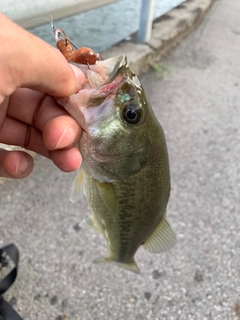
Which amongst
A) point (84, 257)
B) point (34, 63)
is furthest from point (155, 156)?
point (84, 257)

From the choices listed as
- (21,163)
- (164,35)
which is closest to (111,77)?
(21,163)

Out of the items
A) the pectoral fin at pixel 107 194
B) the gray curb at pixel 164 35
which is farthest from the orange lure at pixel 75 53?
the gray curb at pixel 164 35

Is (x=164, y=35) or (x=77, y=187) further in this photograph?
(x=164, y=35)

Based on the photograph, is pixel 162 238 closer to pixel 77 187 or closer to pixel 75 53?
pixel 77 187

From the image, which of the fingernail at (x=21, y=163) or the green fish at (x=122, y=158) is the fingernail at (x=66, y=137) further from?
the fingernail at (x=21, y=163)

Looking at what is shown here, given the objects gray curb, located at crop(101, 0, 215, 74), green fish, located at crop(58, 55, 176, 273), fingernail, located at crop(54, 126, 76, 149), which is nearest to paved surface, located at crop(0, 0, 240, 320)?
green fish, located at crop(58, 55, 176, 273)

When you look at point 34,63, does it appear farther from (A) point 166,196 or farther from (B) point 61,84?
(A) point 166,196

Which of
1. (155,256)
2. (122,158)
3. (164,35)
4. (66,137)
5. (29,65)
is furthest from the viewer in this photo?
(164,35)

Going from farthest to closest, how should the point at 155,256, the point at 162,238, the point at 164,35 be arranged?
the point at 164,35 → the point at 155,256 → the point at 162,238
